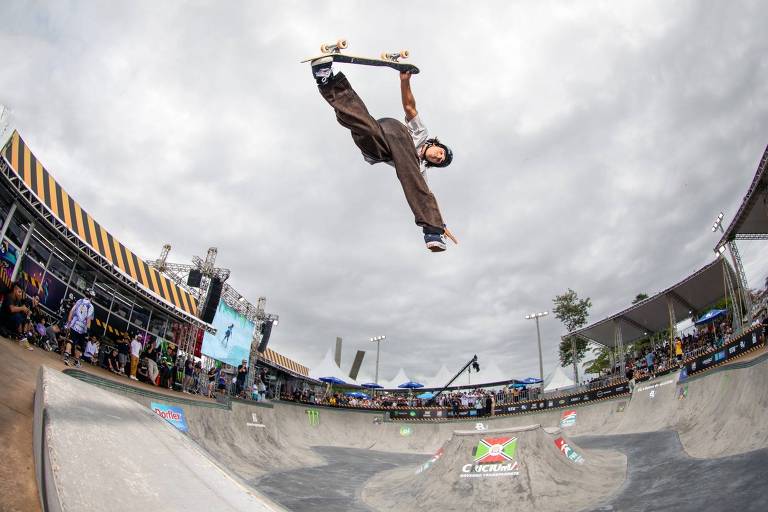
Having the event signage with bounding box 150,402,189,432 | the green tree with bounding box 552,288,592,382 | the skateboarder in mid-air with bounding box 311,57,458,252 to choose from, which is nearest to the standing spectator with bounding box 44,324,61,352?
the event signage with bounding box 150,402,189,432

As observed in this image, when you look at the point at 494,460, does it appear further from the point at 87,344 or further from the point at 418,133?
the point at 87,344

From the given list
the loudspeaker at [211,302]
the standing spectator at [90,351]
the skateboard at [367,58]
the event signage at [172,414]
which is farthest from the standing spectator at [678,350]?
the standing spectator at [90,351]

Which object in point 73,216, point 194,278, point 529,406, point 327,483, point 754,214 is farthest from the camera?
point 194,278

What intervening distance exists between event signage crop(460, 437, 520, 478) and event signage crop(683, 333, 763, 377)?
991 cm

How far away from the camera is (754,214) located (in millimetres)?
17203

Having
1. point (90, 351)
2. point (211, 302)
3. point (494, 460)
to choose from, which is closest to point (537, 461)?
point (494, 460)

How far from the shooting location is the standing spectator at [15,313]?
31.6 ft

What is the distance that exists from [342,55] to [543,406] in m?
25.7

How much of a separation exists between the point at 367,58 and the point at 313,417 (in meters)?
25.3

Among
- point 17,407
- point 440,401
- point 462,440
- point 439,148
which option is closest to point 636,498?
point 462,440

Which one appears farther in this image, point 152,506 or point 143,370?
point 143,370

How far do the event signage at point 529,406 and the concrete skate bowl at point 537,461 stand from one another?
203 centimetres

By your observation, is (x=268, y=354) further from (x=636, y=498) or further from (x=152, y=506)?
(x=152, y=506)

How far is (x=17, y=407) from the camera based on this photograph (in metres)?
4.09
